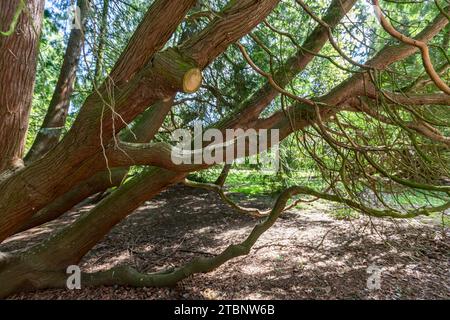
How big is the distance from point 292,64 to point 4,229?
131 inches

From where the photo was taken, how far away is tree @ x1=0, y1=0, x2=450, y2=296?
6.53ft

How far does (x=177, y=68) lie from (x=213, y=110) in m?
3.55

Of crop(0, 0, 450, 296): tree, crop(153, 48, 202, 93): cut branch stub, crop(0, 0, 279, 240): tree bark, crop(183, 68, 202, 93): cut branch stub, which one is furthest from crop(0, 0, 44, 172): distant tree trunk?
crop(183, 68, 202, 93): cut branch stub

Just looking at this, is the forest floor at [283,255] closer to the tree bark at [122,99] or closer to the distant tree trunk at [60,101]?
the tree bark at [122,99]

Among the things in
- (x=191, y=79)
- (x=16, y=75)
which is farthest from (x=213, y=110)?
(x=191, y=79)

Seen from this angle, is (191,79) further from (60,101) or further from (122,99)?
(60,101)

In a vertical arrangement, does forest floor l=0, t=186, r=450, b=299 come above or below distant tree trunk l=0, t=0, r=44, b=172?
below

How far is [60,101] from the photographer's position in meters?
4.14

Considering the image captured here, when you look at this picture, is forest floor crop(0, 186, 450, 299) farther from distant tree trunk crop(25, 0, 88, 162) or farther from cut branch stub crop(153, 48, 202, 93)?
cut branch stub crop(153, 48, 202, 93)

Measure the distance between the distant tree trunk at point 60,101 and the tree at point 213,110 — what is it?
0.02 metres

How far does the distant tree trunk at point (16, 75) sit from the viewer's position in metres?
2.64

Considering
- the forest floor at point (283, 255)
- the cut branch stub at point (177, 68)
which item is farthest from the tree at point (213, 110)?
the forest floor at point (283, 255)
